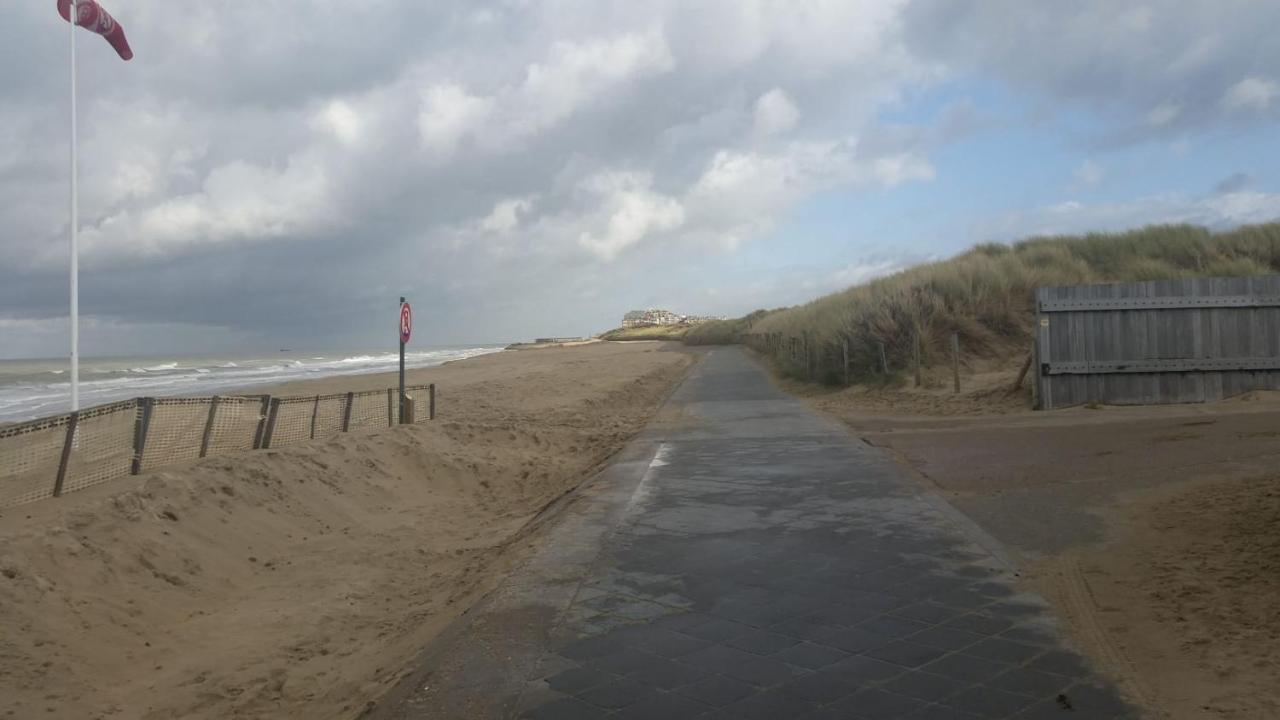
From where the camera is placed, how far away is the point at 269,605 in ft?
20.6

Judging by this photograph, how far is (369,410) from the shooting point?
1199cm

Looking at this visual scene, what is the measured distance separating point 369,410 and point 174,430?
12.8 feet

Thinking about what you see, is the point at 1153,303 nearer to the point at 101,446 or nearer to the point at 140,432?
the point at 140,432

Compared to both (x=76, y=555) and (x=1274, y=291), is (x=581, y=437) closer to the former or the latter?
(x=76, y=555)

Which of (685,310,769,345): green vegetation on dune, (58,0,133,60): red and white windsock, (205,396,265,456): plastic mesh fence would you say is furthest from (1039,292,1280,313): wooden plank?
(685,310,769,345): green vegetation on dune

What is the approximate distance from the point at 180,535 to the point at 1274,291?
1501 centimetres

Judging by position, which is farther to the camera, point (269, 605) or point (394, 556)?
point (394, 556)

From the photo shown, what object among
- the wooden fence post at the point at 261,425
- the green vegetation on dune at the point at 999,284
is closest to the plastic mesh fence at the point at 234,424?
the wooden fence post at the point at 261,425

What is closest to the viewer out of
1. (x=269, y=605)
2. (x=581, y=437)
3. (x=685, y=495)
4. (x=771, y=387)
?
(x=269, y=605)

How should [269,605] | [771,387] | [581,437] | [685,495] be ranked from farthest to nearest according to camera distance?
[771,387] < [581,437] < [685,495] < [269,605]

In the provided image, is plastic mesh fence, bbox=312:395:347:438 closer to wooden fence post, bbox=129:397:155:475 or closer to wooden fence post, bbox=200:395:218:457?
wooden fence post, bbox=200:395:218:457

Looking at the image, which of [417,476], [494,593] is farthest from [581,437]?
[494,593]

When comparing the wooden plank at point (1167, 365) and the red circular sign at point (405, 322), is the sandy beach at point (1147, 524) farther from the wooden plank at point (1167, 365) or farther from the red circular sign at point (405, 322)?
the red circular sign at point (405, 322)

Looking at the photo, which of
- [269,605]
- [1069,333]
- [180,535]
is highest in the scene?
[1069,333]
